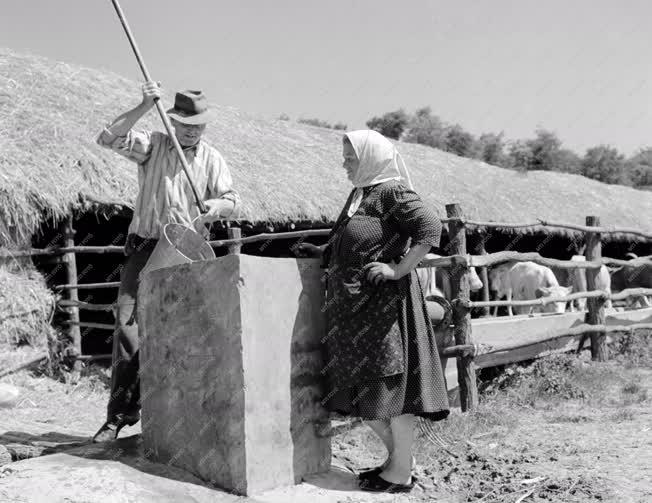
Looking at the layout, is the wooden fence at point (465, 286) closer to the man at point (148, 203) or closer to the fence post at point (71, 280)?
the fence post at point (71, 280)

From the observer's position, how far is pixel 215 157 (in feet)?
11.3

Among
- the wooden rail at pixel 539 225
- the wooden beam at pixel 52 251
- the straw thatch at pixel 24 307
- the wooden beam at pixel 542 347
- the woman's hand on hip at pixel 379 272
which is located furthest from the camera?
the wooden beam at pixel 52 251

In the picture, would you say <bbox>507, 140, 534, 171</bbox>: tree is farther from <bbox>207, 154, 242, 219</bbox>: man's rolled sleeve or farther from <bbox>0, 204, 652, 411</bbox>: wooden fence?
<bbox>207, 154, 242, 219</bbox>: man's rolled sleeve

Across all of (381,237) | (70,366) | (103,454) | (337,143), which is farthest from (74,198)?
(337,143)

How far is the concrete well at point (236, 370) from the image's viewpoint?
8.62ft

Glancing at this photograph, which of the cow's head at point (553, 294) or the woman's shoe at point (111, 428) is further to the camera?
the cow's head at point (553, 294)

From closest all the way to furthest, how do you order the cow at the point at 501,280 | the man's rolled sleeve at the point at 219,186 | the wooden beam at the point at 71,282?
the man's rolled sleeve at the point at 219,186, the wooden beam at the point at 71,282, the cow at the point at 501,280

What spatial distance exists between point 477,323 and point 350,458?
229cm

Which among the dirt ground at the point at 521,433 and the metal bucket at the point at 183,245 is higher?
the metal bucket at the point at 183,245

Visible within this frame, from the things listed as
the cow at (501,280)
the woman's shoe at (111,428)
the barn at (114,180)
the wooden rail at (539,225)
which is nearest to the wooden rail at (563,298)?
the wooden rail at (539,225)

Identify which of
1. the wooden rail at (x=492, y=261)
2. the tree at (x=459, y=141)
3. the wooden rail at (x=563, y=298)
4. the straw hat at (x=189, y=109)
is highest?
the tree at (x=459, y=141)

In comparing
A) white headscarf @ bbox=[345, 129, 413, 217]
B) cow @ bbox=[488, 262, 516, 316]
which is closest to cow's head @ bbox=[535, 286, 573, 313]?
cow @ bbox=[488, 262, 516, 316]

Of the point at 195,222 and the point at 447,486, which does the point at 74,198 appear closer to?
the point at 195,222

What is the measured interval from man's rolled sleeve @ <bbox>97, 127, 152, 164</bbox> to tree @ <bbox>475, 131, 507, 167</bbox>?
3223 centimetres
